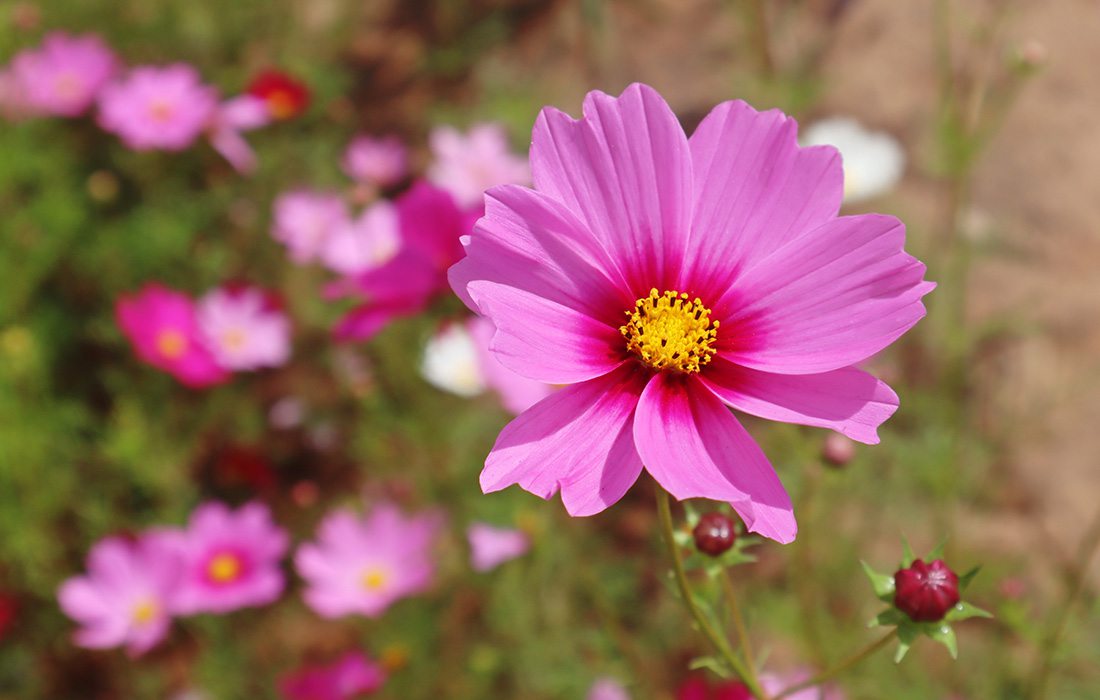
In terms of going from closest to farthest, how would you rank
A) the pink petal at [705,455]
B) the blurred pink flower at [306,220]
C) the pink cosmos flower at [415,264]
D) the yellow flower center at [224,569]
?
the pink petal at [705,455] → the pink cosmos flower at [415,264] → the yellow flower center at [224,569] → the blurred pink flower at [306,220]

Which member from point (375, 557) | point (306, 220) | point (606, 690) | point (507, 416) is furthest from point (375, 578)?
point (306, 220)

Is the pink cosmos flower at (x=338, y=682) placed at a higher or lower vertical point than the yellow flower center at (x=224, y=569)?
lower

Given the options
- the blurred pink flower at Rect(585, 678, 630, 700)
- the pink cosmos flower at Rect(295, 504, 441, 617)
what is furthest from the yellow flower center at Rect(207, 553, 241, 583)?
the blurred pink flower at Rect(585, 678, 630, 700)

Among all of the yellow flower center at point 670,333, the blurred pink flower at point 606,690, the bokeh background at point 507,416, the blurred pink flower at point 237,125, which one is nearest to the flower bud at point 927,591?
the yellow flower center at point 670,333

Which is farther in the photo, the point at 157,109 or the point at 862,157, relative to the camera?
the point at 157,109

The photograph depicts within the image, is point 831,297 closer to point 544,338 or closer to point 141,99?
point 544,338

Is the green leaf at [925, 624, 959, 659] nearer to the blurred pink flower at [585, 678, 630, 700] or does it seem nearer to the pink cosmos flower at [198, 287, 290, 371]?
the blurred pink flower at [585, 678, 630, 700]

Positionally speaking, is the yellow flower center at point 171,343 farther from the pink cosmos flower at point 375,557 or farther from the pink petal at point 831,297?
the pink petal at point 831,297
